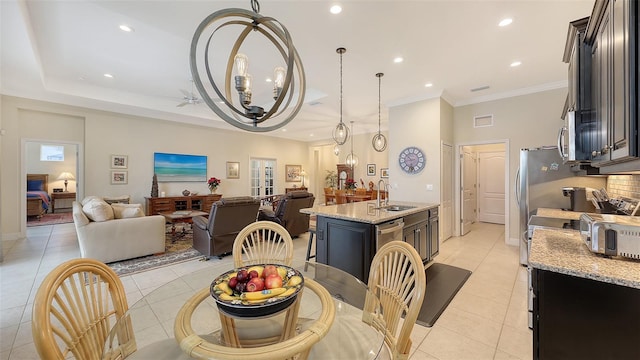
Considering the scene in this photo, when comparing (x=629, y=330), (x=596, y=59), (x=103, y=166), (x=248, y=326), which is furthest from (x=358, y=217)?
(x=103, y=166)

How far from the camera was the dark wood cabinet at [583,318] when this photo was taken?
112cm

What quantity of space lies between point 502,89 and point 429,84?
147 centimetres

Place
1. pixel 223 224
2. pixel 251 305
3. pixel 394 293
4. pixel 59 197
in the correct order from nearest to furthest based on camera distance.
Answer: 1. pixel 251 305
2. pixel 394 293
3. pixel 223 224
4. pixel 59 197

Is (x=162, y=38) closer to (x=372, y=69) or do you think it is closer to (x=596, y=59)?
(x=372, y=69)

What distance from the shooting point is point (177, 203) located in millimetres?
6910

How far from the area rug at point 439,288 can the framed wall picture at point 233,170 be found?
666 centimetres

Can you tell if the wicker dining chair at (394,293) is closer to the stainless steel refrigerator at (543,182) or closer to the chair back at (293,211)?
the stainless steel refrigerator at (543,182)

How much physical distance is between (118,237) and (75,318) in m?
3.25

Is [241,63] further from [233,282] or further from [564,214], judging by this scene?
[564,214]

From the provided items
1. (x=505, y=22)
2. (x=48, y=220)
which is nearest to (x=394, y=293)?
(x=505, y=22)

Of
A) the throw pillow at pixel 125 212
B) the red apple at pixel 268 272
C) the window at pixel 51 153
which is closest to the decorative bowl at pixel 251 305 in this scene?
the red apple at pixel 268 272

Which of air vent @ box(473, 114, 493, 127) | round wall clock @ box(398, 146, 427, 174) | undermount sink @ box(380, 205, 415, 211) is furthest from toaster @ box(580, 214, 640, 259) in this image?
air vent @ box(473, 114, 493, 127)

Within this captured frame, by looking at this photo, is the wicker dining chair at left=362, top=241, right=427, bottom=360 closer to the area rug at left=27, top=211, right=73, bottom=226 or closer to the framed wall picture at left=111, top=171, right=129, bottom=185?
the framed wall picture at left=111, top=171, right=129, bottom=185

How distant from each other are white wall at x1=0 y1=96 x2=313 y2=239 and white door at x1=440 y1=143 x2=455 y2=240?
620 cm
